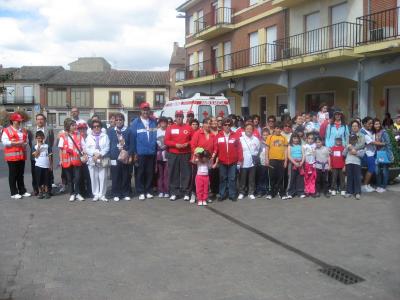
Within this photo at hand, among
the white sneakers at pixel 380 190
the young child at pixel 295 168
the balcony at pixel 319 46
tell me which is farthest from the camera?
the balcony at pixel 319 46

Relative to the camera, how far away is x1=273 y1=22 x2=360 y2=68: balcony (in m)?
17.5

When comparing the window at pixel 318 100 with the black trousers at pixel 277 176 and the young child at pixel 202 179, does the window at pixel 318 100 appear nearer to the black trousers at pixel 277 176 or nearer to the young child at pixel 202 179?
the black trousers at pixel 277 176

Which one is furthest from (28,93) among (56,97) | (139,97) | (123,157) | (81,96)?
(123,157)

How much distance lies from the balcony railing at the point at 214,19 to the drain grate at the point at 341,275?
2298cm

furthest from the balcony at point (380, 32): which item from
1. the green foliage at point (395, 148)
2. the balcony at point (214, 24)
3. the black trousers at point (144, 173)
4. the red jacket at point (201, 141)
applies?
the balcony at point (214, 24)

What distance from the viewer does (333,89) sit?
20953mm

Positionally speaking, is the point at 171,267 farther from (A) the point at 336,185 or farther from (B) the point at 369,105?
(B) the point at 369,105

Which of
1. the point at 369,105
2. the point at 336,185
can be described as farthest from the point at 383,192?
the point at 369,105

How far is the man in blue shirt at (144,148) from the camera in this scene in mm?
9875

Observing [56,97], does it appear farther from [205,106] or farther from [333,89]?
[205,106]

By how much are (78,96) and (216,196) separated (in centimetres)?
5504

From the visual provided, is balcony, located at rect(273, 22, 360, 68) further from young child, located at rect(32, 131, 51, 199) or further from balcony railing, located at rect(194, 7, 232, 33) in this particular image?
young child, located at rect(32, 131, 51, 199)

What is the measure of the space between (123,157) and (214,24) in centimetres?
1986

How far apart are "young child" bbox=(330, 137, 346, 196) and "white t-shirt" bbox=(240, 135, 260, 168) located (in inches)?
69.1
